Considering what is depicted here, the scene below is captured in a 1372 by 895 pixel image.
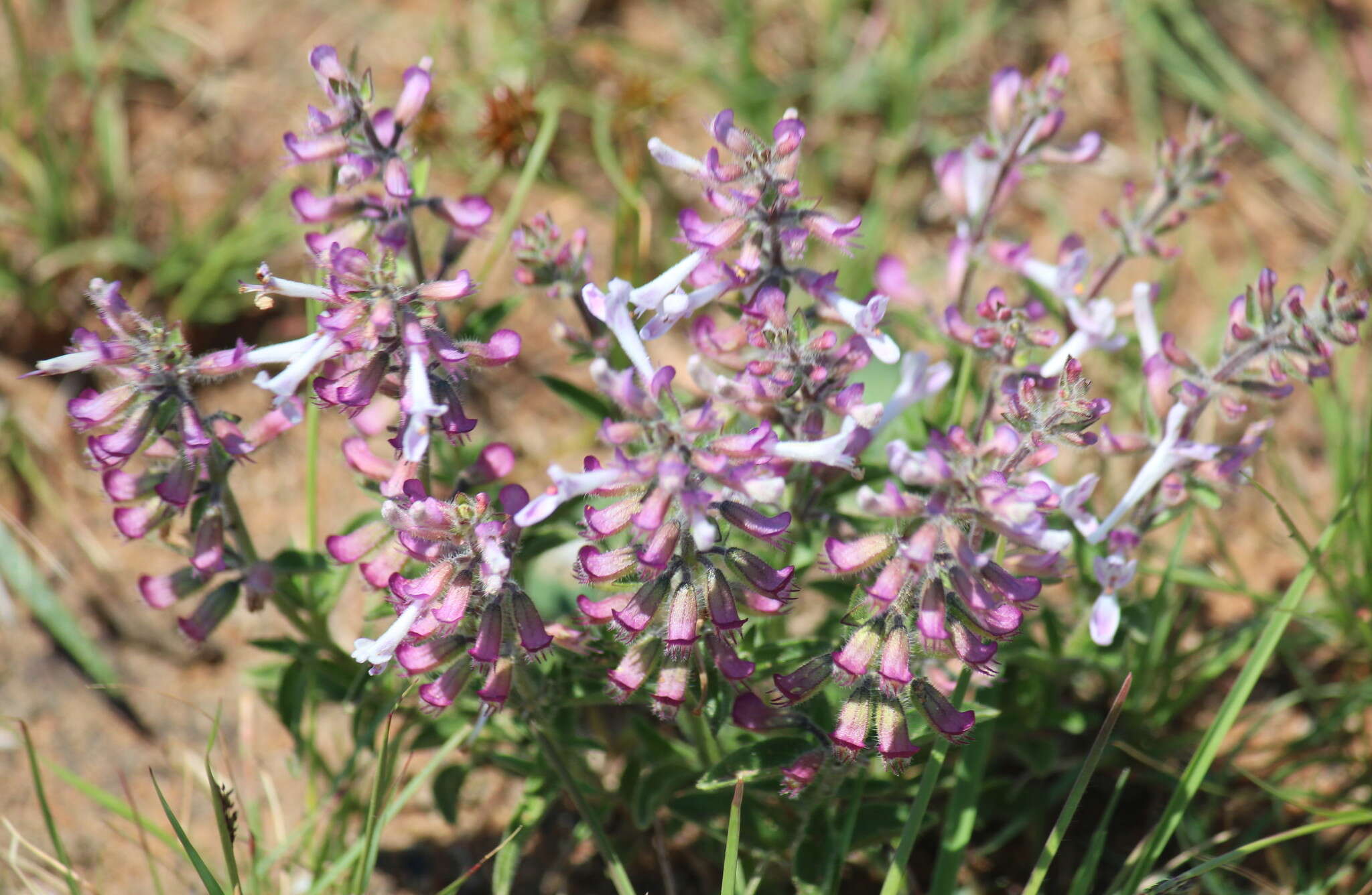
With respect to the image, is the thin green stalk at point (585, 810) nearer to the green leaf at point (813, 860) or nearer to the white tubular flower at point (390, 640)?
the green leaf at point (813, 860)

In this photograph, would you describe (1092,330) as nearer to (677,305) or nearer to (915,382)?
(915,382)

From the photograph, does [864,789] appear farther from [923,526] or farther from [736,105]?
[736,105]

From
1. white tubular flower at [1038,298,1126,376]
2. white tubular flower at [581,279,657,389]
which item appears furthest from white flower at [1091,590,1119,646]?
white tubular flower at [581,279,657,389]

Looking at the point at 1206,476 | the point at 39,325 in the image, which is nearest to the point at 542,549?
the point at 1206,476

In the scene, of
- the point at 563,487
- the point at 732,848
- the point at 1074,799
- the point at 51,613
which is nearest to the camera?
the point at 563,487

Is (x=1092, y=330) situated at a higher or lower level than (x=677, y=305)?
lower

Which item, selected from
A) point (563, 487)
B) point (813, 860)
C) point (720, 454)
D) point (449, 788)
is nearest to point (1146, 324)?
point (720, 454)
